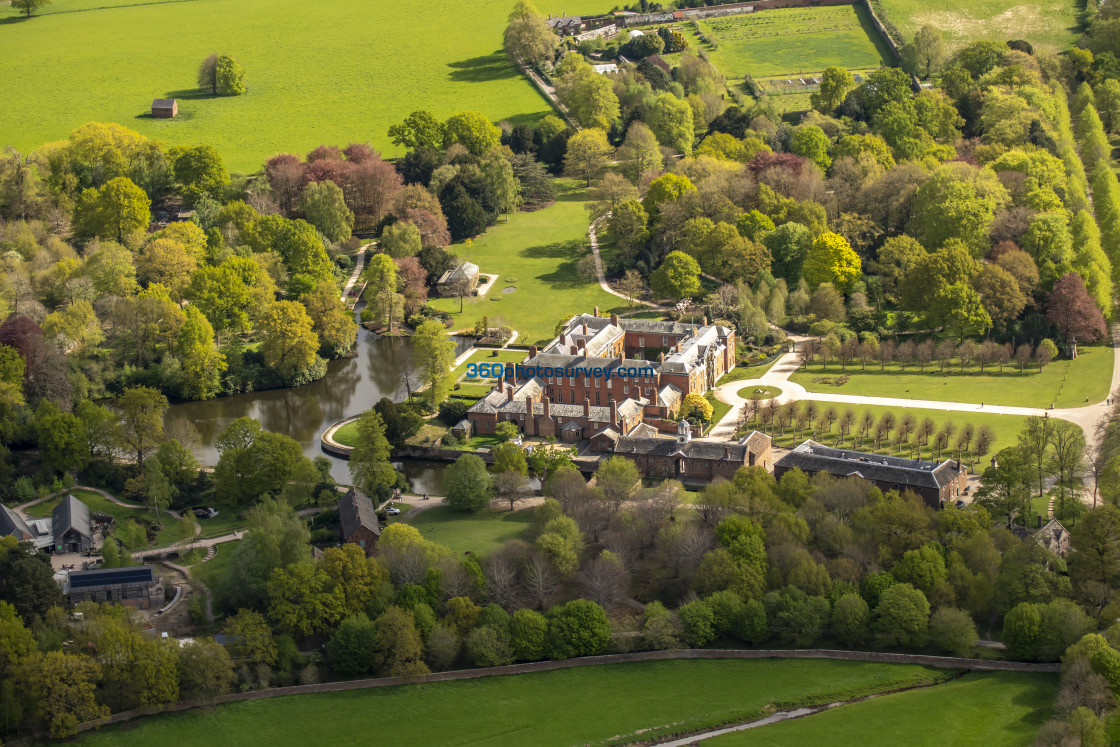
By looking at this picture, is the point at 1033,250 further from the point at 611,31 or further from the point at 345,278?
the point at 611,31

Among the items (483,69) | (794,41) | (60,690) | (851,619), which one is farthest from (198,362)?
(794,41)

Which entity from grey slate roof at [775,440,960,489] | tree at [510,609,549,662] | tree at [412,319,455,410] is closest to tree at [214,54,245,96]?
tree at [412,319,455,410]

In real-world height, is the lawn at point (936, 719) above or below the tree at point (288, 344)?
below

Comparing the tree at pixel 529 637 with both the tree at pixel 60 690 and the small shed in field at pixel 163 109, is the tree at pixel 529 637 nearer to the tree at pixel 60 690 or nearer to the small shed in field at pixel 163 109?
the tree at pixel 60 690

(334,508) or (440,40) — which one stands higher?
(440,40)

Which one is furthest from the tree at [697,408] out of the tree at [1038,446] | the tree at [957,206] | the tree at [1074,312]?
the tree at [957,206]

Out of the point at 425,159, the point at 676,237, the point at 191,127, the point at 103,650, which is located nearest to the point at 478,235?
the point at 425,159
